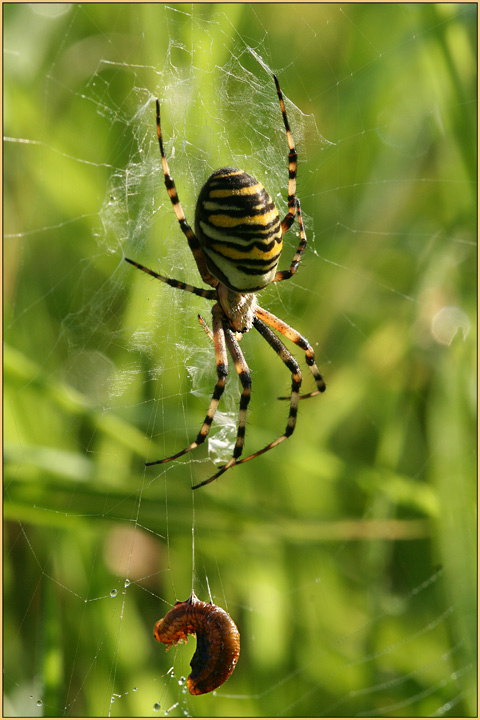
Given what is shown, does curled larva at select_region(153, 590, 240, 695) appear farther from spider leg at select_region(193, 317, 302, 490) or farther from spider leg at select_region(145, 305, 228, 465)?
spider leg at select_region(193, 317, 302, 490)

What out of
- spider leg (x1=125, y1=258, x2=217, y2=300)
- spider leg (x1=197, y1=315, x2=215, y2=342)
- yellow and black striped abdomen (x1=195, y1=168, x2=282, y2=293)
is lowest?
spider leg (x1=197, y1=315, x2=215, y2=342)

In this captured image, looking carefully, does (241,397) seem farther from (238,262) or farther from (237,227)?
(237,227)

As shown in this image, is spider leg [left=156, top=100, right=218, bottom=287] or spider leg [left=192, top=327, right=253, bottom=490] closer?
spider leg [left=156, top=100, right=218, bottom=287]

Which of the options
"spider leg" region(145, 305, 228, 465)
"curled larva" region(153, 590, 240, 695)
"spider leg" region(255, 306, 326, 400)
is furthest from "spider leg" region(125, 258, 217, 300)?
"curled larva" region(153, 590, 240, 695)

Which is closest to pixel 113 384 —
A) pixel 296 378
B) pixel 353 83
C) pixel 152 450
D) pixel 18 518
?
pixel 152 450

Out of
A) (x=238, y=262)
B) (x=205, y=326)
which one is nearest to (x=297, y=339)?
(x=205, y=326)

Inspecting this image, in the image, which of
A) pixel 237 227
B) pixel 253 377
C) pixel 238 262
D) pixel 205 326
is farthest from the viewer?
pixel 253 377

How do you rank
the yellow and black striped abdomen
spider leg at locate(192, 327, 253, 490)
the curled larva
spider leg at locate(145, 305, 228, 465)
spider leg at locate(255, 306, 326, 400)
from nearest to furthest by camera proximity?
the curled larva < the yellow and black striped abdomen < spider leg at locate(145, 305, 228, 465) < spider leg at locate(192, 327, 253, 490) < spider leg at locate(255, 306, 326, 400)

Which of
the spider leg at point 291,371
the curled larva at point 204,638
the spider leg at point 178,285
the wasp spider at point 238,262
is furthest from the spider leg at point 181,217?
the curled larva at point 204,638
